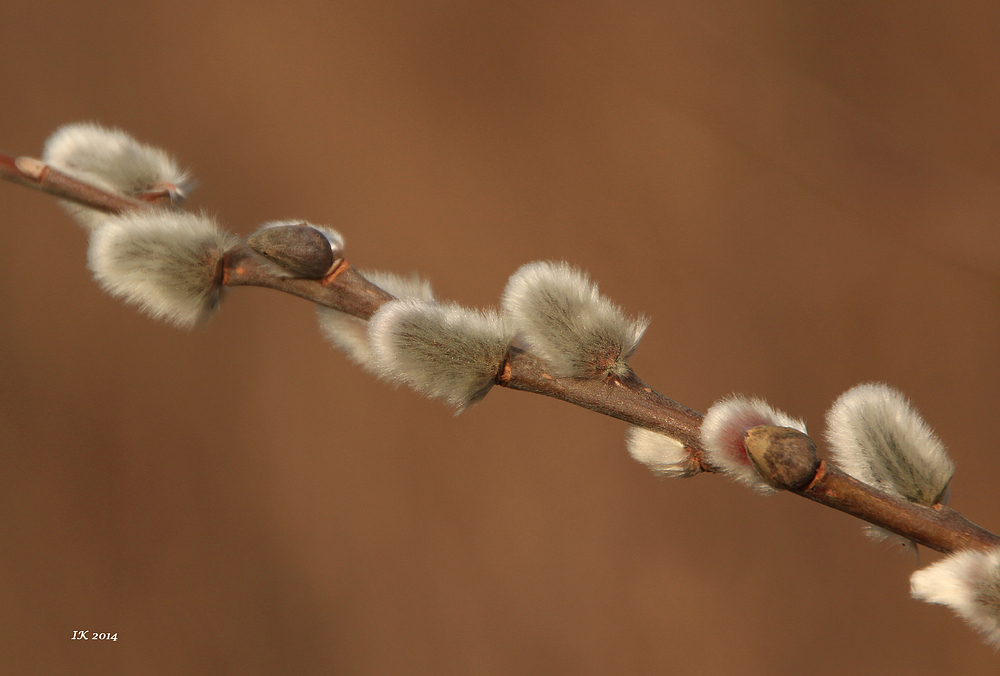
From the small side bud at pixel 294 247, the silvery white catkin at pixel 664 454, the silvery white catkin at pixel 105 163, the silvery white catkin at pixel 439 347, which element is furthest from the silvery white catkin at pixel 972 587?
the silvery white catkin at pixel 105 163

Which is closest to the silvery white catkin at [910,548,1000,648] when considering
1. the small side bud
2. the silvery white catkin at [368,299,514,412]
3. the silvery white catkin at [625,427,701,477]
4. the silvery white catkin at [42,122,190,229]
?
the silvery white catkin at [625,427,701,477]

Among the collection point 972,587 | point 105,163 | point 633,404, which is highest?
point 105,163

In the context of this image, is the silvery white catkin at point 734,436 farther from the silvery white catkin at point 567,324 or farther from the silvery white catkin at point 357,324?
the silvery white catkin at point 357,324

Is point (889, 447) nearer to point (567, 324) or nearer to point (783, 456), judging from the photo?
point (783, 456)

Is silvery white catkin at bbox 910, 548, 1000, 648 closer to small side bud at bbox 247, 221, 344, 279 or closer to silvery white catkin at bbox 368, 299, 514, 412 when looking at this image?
silvery white catkin at bbox 368, 299, 514, 412

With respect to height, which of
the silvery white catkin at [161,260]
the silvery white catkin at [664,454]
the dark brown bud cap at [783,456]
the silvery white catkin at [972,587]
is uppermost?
the silvery white catkin at [161,260]

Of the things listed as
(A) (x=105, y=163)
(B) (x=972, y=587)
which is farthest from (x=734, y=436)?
(A) (x=105, y=163)

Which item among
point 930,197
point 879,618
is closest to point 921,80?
point 930,197
